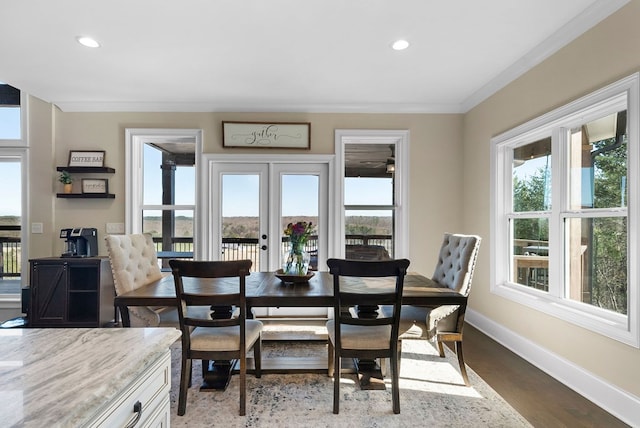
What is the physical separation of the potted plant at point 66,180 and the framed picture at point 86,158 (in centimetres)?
15

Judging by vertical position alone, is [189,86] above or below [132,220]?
above

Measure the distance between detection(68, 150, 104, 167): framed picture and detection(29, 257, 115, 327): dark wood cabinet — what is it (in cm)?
122

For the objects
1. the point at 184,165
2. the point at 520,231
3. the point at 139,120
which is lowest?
the point at 520,231

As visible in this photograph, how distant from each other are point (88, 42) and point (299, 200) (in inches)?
102

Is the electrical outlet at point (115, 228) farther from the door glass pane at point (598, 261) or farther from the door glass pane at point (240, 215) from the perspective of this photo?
the door glass pane at point (598, 261)

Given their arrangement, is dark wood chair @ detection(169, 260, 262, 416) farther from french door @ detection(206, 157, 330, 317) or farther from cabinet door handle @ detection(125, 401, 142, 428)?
french door @ detection(206, 157, 330, 317)

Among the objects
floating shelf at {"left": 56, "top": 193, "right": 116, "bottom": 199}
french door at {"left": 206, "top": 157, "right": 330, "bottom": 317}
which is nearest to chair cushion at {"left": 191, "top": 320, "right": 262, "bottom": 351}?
french door at {"left": 206, "top": 157, "right": 330, "bottom": 317}

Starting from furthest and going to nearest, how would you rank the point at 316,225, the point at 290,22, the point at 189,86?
the point at 316,225
the point at 189,86
the point at 290,22

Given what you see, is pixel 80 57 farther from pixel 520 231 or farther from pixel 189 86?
pixel 520 231

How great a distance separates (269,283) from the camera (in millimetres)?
2695

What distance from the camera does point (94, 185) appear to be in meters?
4.21

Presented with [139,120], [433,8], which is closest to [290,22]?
[433,8]

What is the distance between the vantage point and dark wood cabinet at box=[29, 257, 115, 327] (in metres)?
3.65

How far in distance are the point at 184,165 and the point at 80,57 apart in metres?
1.62
